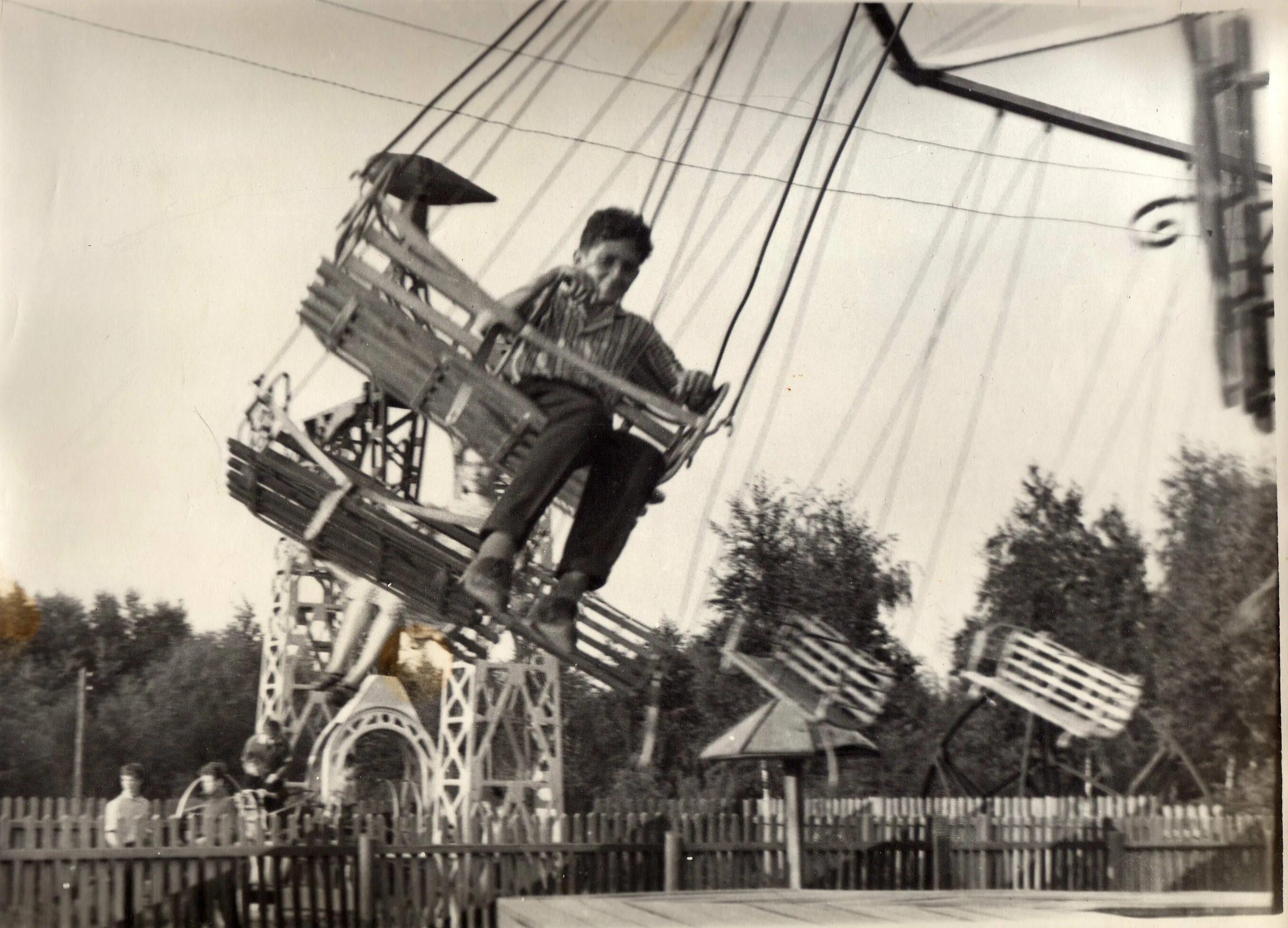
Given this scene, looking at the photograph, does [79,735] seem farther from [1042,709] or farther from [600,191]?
[1042,709]

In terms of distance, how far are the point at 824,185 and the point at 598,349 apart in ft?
4.43

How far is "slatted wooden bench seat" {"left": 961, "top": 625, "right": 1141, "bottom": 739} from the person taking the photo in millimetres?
6723

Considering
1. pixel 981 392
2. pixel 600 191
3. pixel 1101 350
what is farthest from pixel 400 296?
pixel 1101 350

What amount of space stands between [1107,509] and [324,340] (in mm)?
3788

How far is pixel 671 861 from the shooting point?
6.34 meters

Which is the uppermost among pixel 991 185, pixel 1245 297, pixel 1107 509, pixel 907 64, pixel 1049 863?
pixel 907 64

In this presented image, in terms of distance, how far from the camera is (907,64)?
6.68m

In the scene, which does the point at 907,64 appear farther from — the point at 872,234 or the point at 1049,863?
the point at 1049,863

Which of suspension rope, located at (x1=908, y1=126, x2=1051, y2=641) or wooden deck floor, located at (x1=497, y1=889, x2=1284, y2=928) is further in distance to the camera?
suspension rope, located at (x1=908, y1=126, x2=1051, y2=641)

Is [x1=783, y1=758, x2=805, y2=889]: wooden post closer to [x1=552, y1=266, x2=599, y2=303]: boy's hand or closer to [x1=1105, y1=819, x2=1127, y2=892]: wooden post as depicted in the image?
[x1=1105, y1=819, x2=1127, y2=892]: wooden post

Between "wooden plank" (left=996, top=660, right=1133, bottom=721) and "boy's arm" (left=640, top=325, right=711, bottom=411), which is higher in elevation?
"boy's arm" (left=640, top=325, right=711, bottom=411)

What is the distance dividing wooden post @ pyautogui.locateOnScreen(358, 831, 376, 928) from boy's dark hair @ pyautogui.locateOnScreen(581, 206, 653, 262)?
9.21 feet

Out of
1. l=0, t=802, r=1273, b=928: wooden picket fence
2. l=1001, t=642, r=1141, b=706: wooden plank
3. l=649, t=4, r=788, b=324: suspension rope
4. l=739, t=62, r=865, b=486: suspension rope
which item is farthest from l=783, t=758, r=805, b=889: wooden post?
l=649, t=4, r=788, b=324: suspension rope

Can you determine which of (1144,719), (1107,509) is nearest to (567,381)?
(1107,509)
